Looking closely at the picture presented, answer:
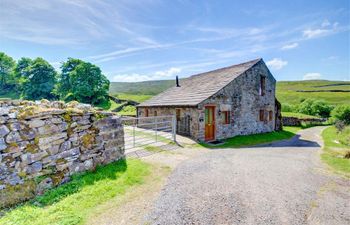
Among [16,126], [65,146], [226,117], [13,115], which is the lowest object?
[65,146]

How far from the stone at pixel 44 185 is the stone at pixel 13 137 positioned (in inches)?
47.8

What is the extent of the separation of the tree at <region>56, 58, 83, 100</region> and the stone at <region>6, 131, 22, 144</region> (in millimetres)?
38149

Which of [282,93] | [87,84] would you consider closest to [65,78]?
[87,84]

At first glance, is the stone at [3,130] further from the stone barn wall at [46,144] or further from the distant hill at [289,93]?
the distant hill at [289,93]

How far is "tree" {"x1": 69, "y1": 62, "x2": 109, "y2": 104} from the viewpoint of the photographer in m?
34.7

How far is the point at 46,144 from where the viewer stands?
499 cm

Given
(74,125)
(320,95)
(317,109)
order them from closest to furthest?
1. (74,125)
2. (317,109)
3. (320,95)

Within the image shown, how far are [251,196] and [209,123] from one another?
883 centimetres

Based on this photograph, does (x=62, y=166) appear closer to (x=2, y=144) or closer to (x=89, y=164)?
(x=89, y=164)

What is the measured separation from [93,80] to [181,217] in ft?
121

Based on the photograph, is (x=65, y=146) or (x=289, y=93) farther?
(x=289, y=93)

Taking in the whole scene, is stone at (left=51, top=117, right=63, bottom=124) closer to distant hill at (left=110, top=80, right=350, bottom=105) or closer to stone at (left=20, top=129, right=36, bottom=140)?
stone at (left=20, top=129, right=36, bottom=140)

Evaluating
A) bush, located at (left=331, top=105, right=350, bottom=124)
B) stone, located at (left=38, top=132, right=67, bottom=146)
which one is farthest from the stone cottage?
bush, located at (left=331, top=105, right=350, bottom=124)

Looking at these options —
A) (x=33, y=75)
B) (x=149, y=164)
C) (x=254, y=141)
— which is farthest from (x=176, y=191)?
(x=33, y=75)
